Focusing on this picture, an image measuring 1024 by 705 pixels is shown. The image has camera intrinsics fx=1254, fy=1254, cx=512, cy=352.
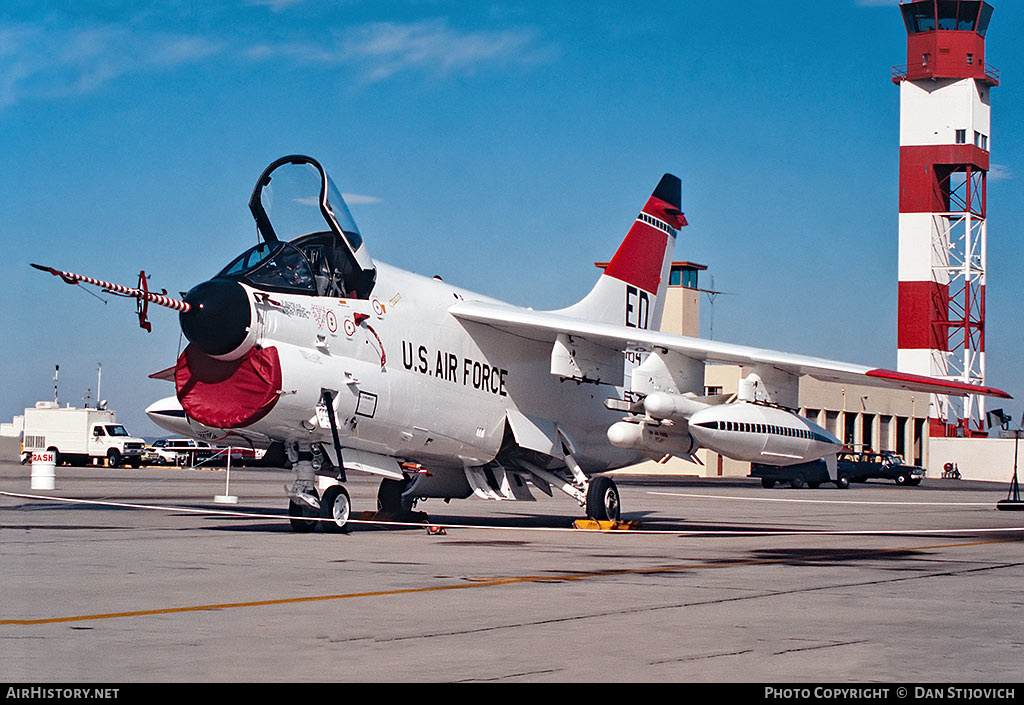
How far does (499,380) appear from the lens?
19.1m

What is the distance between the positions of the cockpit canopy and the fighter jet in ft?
0.06

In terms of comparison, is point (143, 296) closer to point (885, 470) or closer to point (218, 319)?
point (218, 319)

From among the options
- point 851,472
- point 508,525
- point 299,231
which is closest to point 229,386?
point 299,231

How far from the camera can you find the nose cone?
48.0 feet

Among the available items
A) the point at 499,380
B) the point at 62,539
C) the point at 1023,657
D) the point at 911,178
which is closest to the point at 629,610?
the point at 1023,657

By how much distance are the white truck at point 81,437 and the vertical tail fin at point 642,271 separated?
39220mm

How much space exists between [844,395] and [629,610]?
6881 centimetres

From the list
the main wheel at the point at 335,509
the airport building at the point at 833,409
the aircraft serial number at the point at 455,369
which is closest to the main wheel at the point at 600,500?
the aircraft serial number at the point at 455,369

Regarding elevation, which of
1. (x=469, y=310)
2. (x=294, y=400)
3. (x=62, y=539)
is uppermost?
(x=469, y=310)

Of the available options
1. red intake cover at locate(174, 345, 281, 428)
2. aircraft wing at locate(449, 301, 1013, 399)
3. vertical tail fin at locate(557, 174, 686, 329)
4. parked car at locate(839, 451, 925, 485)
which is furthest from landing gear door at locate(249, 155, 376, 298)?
parked car at locate(839, 451, 925, 485)

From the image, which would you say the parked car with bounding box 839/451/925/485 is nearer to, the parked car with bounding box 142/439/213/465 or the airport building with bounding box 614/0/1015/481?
the airport building with bounding box 614/0/1015/481

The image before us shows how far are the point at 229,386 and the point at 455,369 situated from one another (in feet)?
13.2

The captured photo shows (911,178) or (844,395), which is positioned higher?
(911,178)

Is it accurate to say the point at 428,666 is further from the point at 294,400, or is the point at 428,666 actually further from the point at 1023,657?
the point at 294,400
